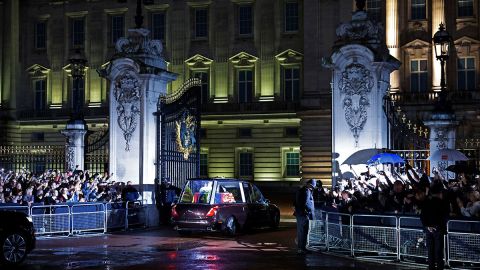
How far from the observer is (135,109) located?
2742 cm

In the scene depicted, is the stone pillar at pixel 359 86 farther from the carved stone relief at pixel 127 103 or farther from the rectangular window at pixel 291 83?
the rectangular window at pixel 291 83

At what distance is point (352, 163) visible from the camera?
22.5m

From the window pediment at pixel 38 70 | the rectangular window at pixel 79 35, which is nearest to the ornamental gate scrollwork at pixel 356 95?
the rectangular window at pixel 79 35

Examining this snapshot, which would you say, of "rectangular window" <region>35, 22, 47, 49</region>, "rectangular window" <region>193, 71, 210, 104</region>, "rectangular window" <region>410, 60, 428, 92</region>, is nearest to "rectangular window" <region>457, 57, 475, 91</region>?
"rectangular window" <region>410, 60, 428, 92</region>

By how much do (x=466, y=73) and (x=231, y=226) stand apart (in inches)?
1234

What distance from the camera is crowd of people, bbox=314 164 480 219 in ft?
54.8

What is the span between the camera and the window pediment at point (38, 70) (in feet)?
214

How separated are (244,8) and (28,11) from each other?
17699 millimetres

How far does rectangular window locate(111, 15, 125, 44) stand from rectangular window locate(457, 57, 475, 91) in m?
24.7

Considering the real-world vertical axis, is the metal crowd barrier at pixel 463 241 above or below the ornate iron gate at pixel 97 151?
below

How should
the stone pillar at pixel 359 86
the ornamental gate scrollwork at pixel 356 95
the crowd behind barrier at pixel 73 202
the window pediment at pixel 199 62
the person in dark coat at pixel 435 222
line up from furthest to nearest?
the window pediment at pixel 199 62
the crowd behind barrier at pixel 73 202
the ornamental gate scrollwork at pixel 356 95
the stone pillar at pixel 359 86
the person in dark coat at pixel 435 222

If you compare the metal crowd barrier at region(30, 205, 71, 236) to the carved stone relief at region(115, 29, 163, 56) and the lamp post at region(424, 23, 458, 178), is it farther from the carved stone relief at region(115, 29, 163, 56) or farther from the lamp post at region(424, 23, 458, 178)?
the lamp post at region(424, 23, 458, 178)

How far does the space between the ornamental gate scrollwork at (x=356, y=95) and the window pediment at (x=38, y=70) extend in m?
45.7

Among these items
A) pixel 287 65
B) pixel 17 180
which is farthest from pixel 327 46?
pixel 17 180
